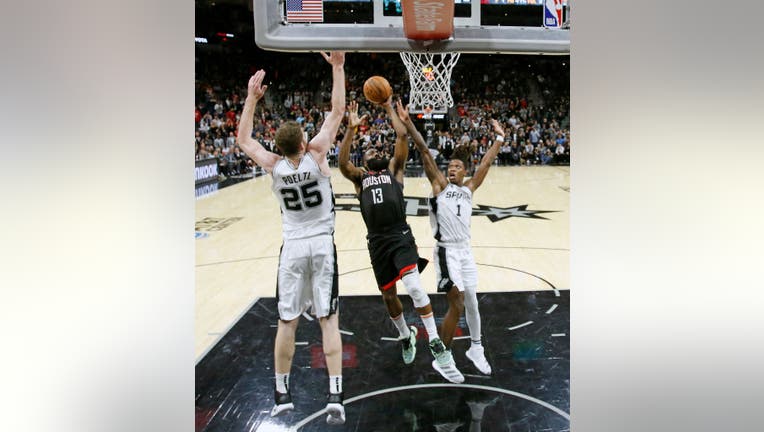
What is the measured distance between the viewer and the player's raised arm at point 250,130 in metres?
3.67

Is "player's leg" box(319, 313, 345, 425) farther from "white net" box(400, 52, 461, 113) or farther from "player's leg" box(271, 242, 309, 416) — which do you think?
"white net" box(400, 52, 461, 113)

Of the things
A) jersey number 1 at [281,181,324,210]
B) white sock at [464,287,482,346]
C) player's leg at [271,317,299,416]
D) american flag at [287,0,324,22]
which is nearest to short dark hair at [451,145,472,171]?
white sock at [464,287,482,346]

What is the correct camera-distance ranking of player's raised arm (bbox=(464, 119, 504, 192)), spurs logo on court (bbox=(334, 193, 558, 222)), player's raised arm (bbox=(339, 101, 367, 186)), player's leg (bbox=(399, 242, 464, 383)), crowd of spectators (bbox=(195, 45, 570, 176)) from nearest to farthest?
player's raised arm (bbox=(339, 101, 367, 186)) < player's leg (bbox=(399, 242, 464, 383)) < player's raised arm (bbox=(464, 119, 504, 192)) < spurs logo on court (bbox=(334, 193, 558, 222)) < crowd of spectators (bbox=(195, 45, 570, 176))

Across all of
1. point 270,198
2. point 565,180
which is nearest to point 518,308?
point 270,198

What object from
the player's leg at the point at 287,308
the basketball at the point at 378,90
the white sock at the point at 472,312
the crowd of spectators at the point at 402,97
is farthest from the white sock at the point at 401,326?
the crowd of spectators at the point at 402,97

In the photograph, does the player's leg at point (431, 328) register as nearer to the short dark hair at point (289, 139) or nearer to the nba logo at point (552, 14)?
the short dark hair at point (289, 139)

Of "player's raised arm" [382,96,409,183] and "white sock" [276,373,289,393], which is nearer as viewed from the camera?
"white sock" [276,373,289,393]

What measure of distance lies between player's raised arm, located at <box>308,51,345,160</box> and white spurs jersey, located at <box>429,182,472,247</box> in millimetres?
967

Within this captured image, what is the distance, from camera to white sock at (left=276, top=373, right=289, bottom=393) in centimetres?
375

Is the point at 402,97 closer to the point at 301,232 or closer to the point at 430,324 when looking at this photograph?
the point at 430,324

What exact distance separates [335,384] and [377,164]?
4.74 ft

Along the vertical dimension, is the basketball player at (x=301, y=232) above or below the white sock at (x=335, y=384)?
above

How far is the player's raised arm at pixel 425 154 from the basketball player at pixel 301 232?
526 millimetres

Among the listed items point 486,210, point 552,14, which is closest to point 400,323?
point 552,14
